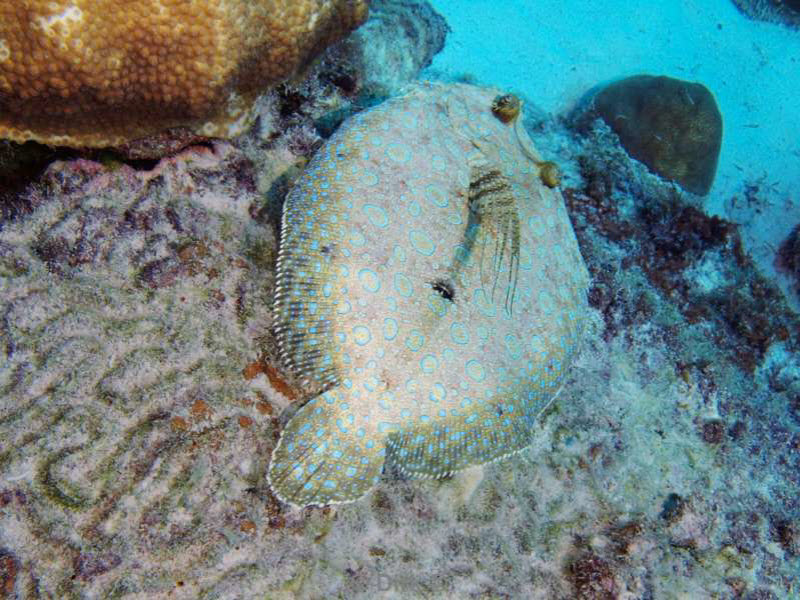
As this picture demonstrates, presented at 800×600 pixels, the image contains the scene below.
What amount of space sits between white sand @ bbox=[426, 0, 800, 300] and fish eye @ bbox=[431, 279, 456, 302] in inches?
235

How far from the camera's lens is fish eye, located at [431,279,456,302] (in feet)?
10.5

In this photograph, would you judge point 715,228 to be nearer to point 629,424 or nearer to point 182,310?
point 629,424

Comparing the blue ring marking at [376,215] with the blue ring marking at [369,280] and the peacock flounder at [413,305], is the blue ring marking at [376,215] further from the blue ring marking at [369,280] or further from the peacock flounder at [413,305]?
the blue ring marking at [369,280]

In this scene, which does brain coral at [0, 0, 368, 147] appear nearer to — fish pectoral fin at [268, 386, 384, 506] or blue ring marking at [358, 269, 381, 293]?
blue ring marking at [358, 269, 381, 293]

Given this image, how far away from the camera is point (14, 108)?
2.96 meters

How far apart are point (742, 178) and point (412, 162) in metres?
9.15

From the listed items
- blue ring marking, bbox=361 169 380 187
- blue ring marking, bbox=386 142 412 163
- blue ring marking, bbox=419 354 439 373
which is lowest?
blue ring marking, bbox=419 354 439 373

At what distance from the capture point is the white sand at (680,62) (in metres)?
8.99

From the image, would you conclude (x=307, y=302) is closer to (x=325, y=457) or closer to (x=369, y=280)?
(x=369, y=280)

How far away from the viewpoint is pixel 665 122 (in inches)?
328

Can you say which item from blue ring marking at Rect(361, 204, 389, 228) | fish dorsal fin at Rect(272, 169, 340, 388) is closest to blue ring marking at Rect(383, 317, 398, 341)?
fish dorsal fin at Rect(272, 169, 340, 388)

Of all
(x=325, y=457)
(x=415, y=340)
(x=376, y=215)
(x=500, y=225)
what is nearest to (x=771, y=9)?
(x=500, y=225)

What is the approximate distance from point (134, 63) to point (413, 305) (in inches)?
88.9

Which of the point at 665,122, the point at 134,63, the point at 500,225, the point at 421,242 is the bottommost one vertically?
the point at 421,242
